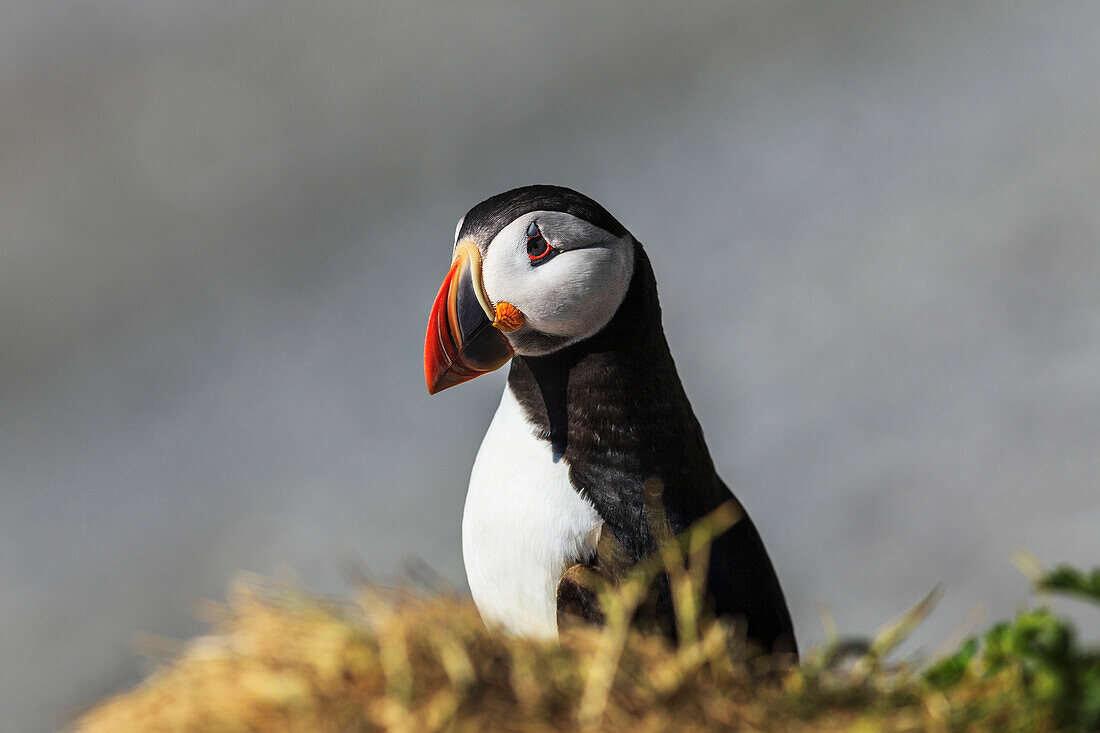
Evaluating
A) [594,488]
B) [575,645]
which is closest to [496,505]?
[594,488]

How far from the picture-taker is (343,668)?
0.43m

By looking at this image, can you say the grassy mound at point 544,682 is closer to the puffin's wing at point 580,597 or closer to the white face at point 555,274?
the puffin's wing at point 580,597

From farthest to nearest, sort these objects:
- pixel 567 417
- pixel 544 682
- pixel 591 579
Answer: pixel 567 417
pixel 591 579
pixel 544 682

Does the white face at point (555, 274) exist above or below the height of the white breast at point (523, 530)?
above

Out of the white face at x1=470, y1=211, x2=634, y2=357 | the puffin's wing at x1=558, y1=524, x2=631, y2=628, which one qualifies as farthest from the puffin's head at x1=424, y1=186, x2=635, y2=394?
the puffin's wing at x1=558, y1=524, x2=631, y2=628

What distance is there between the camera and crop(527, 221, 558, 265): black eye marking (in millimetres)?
872

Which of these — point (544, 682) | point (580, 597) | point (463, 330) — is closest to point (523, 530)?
point (580, 597)

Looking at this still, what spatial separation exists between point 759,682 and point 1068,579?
141 mm

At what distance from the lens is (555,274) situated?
866 mm

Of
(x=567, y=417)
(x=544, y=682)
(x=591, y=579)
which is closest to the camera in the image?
(x=544, y=682)

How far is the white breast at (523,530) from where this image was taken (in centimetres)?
84

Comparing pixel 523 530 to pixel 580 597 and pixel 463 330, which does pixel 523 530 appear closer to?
pixel 580 597

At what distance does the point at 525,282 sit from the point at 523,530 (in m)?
0.22

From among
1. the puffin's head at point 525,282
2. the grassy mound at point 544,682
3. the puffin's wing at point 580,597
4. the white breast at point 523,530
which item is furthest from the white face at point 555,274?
the grassy mound at point 544,682
